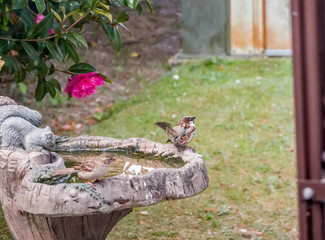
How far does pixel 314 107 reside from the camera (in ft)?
4.82

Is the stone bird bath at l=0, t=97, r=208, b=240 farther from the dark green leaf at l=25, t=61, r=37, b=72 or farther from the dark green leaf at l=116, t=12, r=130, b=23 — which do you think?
the dark green leaf at l=116, t=12, r=130, b=23

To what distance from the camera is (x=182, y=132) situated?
289 cm

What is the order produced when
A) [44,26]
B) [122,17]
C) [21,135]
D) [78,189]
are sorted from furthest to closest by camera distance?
[122,17] → [44,26] → [21,135] → [78,189]

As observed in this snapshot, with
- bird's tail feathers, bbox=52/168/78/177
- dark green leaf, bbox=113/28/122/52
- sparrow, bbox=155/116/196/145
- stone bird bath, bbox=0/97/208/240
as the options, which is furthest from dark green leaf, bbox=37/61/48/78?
bird's tail feathers, bbox=52/168/78/177

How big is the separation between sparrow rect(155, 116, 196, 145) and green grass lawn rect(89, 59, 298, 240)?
6.1 inches

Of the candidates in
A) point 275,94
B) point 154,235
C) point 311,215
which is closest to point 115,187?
point 311,215

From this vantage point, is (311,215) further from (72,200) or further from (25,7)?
(25,7)

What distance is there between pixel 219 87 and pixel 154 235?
294cm

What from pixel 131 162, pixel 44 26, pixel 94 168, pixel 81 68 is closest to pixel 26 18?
pixel 44 26

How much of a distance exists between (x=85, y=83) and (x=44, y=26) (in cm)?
38

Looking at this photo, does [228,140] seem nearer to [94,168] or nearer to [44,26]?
[44,26]

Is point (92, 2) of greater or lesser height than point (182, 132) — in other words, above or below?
above

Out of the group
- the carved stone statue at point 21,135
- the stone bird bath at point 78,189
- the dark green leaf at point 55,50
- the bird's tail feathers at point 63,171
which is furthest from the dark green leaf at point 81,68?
the bird's tail feathers at point 63,171

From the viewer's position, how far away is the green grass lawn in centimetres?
440
